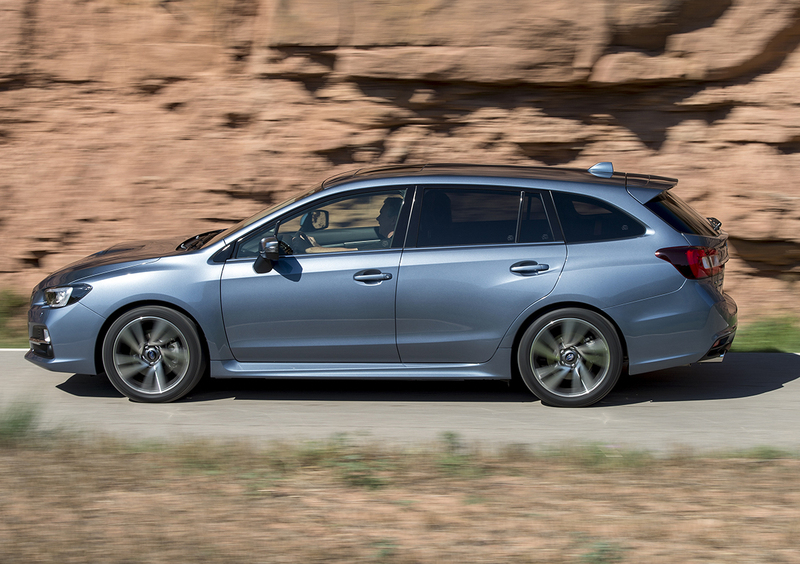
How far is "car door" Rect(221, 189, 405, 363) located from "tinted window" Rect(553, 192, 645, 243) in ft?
4.06

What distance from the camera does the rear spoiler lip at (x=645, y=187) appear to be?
6.35 meters

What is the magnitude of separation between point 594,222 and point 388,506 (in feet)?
9.53

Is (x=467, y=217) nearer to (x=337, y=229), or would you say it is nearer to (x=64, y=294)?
(x=337, y=229)

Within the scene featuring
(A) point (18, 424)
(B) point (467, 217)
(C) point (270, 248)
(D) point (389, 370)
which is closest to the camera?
(A) point (18, 424)

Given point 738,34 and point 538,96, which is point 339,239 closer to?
point 538,96

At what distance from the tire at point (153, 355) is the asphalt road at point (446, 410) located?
0.46ft

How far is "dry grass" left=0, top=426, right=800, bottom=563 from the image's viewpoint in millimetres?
3785

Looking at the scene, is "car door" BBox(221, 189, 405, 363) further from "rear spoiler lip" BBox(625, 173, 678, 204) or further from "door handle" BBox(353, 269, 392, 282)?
"rear spoiler lip" BBox(625, 173, 678, 204)

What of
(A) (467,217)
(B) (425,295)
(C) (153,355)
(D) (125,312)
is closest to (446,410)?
(B) (425,295)

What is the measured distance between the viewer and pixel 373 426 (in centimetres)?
587

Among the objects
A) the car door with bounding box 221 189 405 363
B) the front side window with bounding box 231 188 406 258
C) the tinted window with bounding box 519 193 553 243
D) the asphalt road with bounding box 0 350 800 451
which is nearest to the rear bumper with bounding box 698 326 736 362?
the asphalt road with bounding box 0 350 800 451

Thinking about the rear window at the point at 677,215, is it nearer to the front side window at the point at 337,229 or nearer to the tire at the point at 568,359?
the tire at the point at 568,359

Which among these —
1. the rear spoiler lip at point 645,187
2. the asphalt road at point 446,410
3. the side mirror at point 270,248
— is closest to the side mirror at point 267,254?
the side mirror at point 270,248

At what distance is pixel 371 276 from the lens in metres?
6.19
